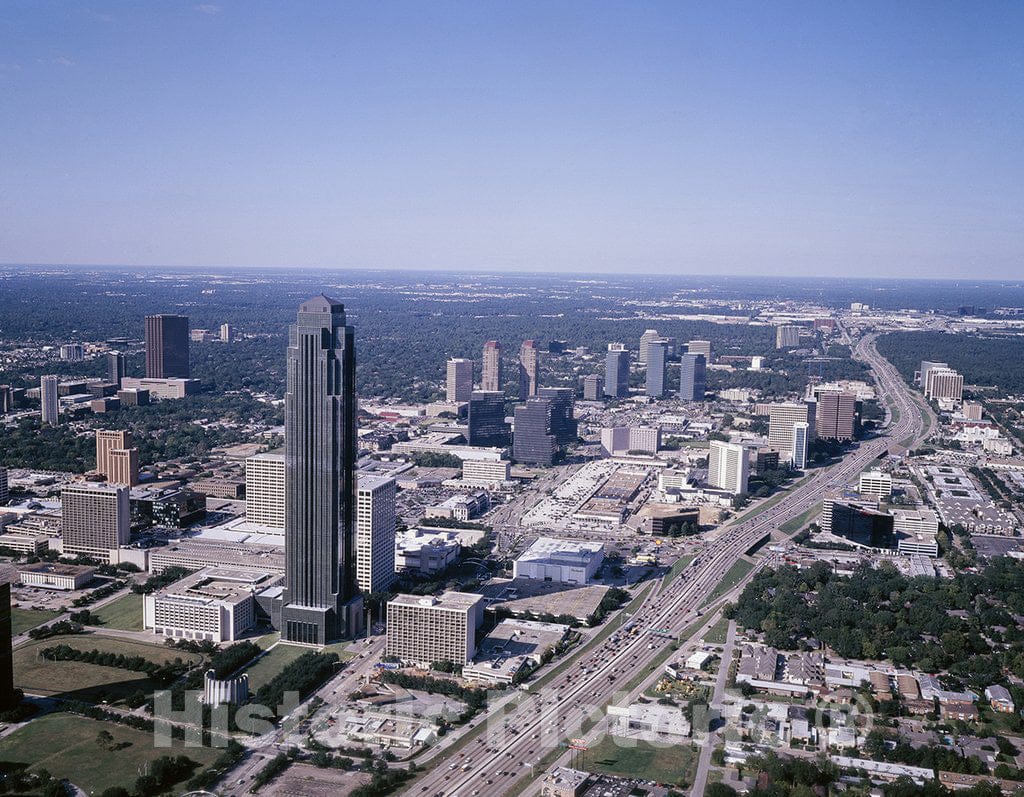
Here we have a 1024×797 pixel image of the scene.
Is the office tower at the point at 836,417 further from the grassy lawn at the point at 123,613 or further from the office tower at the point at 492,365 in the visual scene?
the grassy lawn at the point at 123,613

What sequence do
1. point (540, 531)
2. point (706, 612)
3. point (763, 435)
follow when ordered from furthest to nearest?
point (763, 435) → point (540, 531) → point (706, 612)

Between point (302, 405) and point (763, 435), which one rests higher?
point (302, 405)

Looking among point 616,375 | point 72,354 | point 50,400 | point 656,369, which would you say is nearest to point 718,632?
point 50,400

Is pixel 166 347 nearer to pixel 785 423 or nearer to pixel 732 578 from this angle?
pixel 785 423

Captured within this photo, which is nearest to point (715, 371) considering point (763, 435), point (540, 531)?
point (763, 435)

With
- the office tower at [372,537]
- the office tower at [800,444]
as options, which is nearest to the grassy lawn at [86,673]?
the office tower at [372,537]

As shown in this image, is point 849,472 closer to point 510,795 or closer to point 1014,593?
point 1014,593
